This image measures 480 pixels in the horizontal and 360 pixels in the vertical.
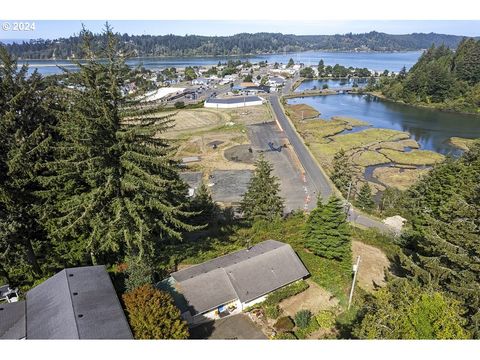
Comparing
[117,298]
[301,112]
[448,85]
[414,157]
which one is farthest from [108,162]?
[448,85]

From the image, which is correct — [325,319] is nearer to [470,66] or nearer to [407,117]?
[407,117]

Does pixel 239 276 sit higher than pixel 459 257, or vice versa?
pixel 459 257

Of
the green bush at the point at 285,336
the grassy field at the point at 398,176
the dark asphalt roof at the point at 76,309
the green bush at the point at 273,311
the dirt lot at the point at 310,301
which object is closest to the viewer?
the dark asphalt roof at the point at 76,309

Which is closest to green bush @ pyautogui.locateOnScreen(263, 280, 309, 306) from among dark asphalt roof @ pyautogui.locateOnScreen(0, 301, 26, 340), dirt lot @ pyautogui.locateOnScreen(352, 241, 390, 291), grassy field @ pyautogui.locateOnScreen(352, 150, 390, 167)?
dirt lot @ pyautogui.locateOnScreen(352, 241, 390, 291)

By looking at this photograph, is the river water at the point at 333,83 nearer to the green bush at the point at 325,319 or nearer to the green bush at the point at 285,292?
the green bush at the point at 285,292

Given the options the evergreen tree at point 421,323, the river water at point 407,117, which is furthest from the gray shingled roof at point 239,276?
the river water at point 407,117

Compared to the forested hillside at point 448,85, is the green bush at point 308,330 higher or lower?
lower

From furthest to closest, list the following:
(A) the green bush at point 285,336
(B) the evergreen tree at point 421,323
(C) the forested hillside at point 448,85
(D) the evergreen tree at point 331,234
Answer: (C) the forested hillside at point 448,85
(D) the evergreen tree at point 331,234
(A) the green bush at point 285,336
(B) the evergreen tree at point 421,323
